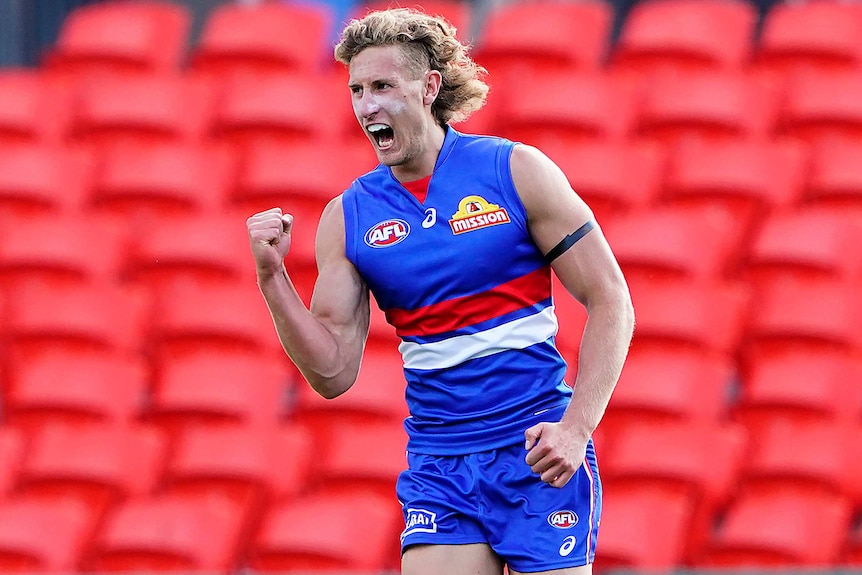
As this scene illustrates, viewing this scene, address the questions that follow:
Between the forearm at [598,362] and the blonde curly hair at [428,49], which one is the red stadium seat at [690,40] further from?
the forearm at [598,362]

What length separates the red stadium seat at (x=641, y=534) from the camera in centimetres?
656

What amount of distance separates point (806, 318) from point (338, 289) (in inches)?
146

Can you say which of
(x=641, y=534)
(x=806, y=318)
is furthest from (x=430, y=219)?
(x=806, y=318)

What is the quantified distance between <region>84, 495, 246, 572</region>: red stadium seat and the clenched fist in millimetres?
3122

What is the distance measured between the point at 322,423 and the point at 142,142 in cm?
257

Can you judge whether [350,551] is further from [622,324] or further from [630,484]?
[622,324]

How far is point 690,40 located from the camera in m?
9.01

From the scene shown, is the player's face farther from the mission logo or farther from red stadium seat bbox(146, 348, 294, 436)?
red stadium seat bbox(146, 348, 294, 436)

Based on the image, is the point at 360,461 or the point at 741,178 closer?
the point at 360,461

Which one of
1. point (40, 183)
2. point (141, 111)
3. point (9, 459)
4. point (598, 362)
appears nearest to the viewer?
point (598, 362)

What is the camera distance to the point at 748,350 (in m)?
7.46

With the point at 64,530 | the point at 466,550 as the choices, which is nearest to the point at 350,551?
the point at 64,530

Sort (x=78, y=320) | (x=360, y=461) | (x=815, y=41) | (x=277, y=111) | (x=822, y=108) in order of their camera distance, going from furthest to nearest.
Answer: (x=277, y=111) < (x=815, y=41) < (x=822, y=108) < (x=78, y=320) < (x=360, y=461)

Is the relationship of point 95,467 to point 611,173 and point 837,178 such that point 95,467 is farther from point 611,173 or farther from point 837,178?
point 837,178
